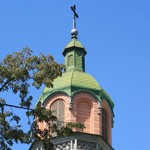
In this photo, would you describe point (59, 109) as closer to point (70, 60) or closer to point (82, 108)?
point (82, 108)

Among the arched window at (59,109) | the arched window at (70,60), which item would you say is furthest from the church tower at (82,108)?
the arched window at (70,60)

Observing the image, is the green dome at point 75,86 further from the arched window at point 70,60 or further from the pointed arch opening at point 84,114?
the arched window at point 70,60

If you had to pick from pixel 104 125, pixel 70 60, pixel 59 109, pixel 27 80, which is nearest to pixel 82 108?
pixel 59 109

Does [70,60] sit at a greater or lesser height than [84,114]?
greater

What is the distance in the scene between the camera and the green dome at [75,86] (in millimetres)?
30844

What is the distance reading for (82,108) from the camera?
3059 cm

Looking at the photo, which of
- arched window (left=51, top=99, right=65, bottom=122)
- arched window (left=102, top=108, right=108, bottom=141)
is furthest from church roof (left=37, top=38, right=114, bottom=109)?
arched window (left=102, top=108, right=108, bottom=141)

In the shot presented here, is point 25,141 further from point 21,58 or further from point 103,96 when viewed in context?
point 103,96

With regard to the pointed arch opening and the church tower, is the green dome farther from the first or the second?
the pointed arch opening

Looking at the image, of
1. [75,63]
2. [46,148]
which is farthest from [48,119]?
[75,63]

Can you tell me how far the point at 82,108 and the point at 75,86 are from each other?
1455mm

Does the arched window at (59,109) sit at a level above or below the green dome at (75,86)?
below

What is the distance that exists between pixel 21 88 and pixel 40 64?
1189 mm

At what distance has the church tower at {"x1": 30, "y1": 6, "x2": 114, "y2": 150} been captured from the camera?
29078 mm
